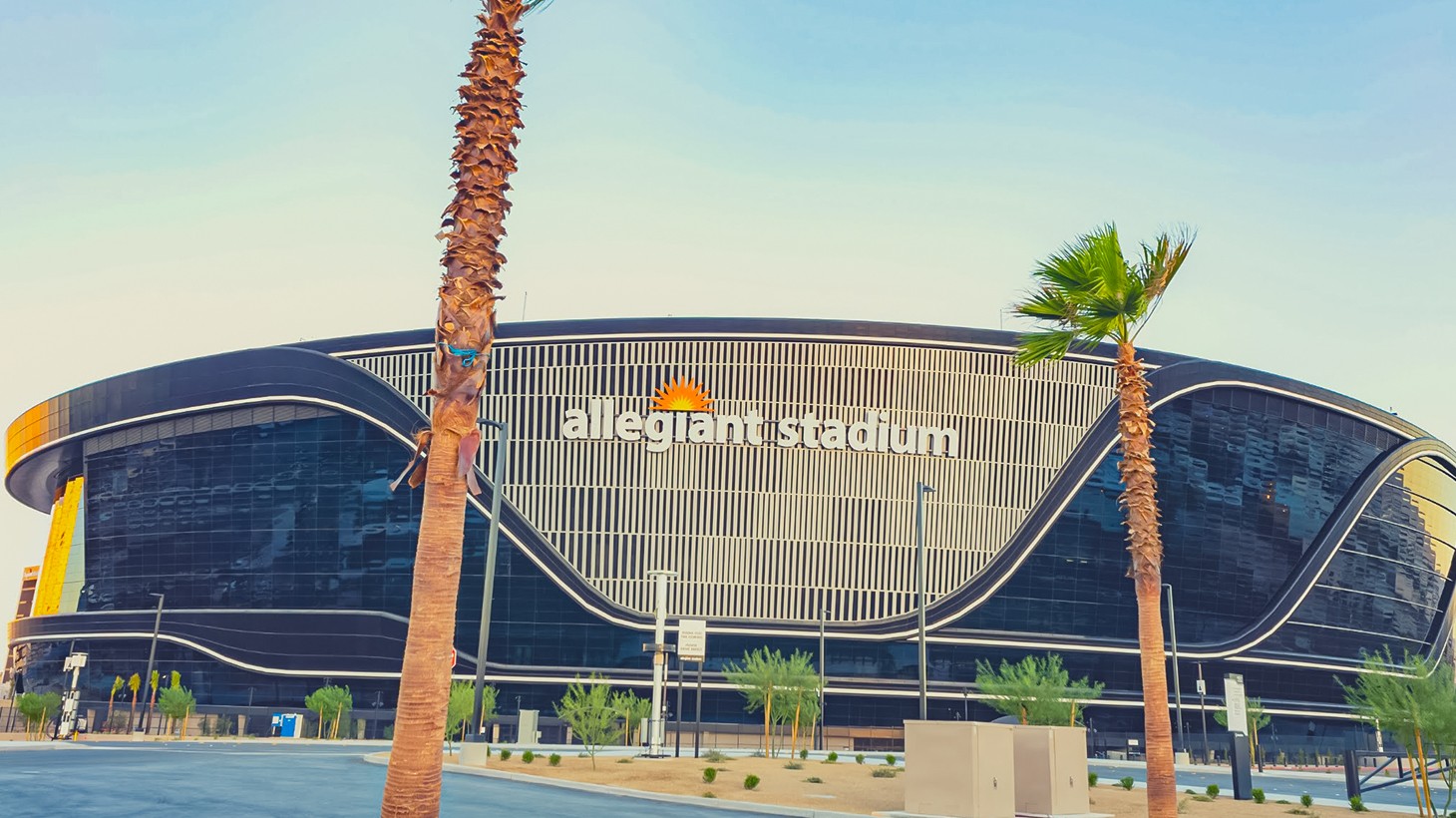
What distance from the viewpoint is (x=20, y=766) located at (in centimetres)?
2730

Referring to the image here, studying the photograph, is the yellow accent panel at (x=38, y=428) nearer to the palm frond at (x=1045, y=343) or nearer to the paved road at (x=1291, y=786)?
the paved road at (x=1291, y=786)

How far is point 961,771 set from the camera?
2114 centimetres

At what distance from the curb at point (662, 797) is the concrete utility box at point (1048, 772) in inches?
147

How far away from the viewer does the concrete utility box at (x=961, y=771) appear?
21.0 metres

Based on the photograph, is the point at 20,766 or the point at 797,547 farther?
the point at 797,547

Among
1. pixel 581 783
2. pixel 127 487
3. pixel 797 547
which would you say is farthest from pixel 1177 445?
pixel 127 487

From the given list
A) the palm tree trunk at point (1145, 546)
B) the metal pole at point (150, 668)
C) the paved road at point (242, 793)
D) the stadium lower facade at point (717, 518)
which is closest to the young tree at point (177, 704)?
the metal pole at point (150, 668)

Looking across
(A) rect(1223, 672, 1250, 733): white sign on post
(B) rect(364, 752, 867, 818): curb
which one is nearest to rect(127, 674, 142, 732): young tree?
(B) rect(364, 752, 867, 818): curb

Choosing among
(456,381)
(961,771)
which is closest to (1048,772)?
(961,771)

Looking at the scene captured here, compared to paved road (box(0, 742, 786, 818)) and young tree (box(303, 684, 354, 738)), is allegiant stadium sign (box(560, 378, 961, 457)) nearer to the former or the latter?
young tree (box(303, 684, 354, 738))

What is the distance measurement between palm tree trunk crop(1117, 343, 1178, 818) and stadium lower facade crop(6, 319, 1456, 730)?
154ft

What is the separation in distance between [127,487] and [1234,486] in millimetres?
77812

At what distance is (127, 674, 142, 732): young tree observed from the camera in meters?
66.4

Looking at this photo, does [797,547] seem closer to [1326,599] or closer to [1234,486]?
[1234,486]
